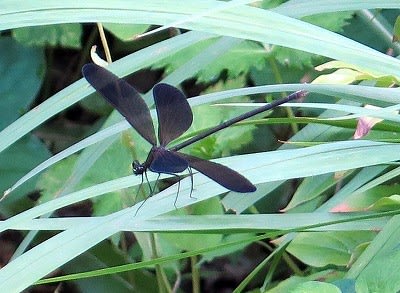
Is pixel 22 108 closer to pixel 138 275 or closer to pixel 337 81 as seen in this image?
pixel 138 275

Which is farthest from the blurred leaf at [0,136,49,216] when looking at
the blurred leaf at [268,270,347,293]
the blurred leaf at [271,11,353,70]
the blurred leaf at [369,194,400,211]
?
the blurred leaf at [369,194,400,211]

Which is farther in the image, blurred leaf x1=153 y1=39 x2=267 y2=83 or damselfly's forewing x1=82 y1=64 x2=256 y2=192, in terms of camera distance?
blurred leaf x1=153 y1=39 x2=267 y2=83

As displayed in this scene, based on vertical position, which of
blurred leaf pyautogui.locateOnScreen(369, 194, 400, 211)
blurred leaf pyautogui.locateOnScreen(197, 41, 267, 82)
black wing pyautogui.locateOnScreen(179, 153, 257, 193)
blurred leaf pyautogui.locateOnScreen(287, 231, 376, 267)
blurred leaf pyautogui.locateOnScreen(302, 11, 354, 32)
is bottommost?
black wing pyautogui.locateOnScreen(179, 153, 257, 193)

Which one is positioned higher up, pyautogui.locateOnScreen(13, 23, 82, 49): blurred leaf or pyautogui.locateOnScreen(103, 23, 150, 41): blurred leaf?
pyautogui.locateOnScreen(13, 23, 82, 49): blurred leaf

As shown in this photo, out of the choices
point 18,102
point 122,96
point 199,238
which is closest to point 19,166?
point 18,102

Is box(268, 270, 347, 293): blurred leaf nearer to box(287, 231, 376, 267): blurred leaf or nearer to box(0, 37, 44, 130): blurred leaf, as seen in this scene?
box(287, 231, 376, 267): blurred leaf

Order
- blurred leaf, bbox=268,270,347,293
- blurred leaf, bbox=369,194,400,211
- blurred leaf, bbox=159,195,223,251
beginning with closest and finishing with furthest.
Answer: blurred leaf, bbox=369,194,400,211, blurred leaf, bbox=268,270,347,293, blurred leaf, bbox=159,195,223,251

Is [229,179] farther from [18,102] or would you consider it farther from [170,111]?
[18,102]
